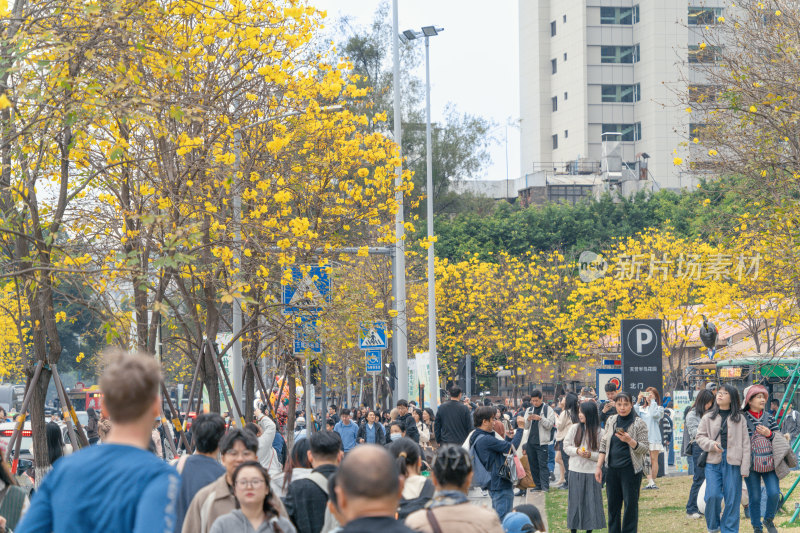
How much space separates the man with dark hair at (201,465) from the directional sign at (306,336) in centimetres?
995

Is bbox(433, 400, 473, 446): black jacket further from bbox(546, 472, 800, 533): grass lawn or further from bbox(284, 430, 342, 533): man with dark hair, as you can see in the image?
bbox(284, 430, 342, 533): man with dark hair

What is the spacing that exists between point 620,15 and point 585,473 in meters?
78.9

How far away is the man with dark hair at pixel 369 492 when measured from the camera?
3.93 m

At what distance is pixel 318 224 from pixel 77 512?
16166 millimetres

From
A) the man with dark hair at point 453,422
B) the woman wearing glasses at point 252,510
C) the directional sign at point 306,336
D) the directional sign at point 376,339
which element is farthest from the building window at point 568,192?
the woman wearing glasses at point 252,510

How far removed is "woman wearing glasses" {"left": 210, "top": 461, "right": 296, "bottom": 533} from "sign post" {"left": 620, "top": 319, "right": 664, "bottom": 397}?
33.4 ft

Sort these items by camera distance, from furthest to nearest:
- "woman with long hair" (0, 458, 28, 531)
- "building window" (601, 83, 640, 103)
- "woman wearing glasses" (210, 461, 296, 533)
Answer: "building window" (601, 83, 640, 103), "woman with long hair" (0, 458, 28, 531), "woman wearing glasses" (210, 461, 296, 533)

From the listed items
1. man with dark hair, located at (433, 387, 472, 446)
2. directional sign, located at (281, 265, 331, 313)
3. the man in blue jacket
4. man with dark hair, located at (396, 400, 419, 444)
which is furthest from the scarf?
man with dark hair, located at (396, 400, 419, 444)

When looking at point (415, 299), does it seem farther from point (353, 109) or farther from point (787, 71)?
point (787, 71)

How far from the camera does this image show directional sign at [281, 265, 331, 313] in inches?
642

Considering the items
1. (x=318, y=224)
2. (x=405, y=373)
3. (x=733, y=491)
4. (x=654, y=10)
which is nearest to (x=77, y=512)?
(x=733, y=491)

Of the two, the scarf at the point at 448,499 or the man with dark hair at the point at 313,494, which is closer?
the scarf at the point at 448,499

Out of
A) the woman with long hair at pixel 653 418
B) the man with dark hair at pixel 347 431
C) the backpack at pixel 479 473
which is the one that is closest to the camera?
the backpack at pixel 479 473

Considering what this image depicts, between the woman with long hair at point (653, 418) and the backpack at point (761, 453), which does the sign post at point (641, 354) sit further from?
the backpack at point (761, 453)
